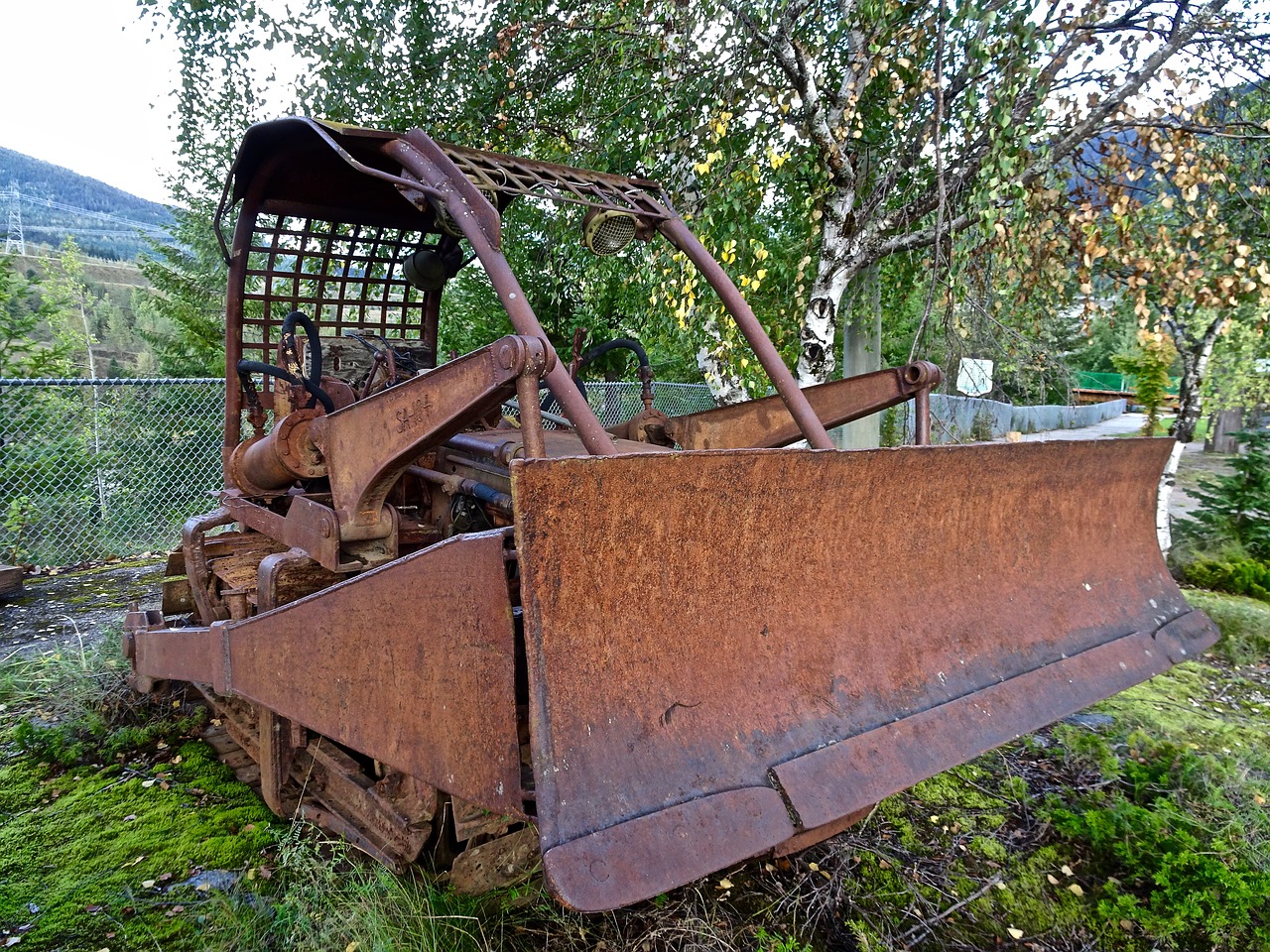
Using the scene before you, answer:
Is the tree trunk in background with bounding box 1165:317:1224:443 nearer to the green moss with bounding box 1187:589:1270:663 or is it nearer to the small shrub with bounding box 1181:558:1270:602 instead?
the small shrub with bounding box 1181:558:1270:602

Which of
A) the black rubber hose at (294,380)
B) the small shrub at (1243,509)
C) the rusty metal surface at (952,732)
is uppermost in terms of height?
the black rubber hose at (294,380)

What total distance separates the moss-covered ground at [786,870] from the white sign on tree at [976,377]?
102 inches

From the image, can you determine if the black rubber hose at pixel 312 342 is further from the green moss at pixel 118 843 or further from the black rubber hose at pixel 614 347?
the green moss at pixel 118 843

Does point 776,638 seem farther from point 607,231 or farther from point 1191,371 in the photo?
point 1191,371

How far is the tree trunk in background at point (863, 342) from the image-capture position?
6.38 m

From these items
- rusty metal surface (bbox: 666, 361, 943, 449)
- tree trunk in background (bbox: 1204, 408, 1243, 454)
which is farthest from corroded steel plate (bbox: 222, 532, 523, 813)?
tree trunk in background (bbox: 1204, 408, 1243, 454)

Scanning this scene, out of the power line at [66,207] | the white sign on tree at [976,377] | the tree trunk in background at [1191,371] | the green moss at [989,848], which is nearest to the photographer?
the green moss at [989,848]

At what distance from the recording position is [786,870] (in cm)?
239

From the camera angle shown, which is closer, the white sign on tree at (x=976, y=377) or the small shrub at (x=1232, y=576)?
the white sign on tree at (x=976, y=377)

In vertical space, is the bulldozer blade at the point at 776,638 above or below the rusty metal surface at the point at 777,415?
below

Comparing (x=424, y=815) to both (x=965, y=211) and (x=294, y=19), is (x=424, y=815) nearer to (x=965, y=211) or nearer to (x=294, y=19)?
(x=965, y=211)

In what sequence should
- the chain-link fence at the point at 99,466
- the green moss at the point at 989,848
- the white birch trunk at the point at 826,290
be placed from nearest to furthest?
1. the green moss at the point at 989,848
2. the white birch trunk at the point at 826,290
3. the chain-link fence at the point at 99,466

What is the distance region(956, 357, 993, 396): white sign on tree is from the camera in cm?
520

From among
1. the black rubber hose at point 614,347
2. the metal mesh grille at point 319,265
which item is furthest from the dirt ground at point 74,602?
the black rubber hose at point 614,347
